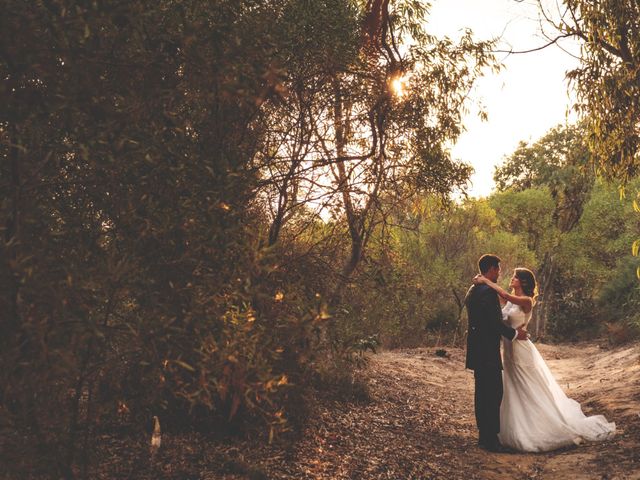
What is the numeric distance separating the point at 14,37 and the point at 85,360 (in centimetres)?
172

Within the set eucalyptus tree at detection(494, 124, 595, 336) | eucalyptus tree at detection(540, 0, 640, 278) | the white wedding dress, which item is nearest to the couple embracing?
the white wedding dress

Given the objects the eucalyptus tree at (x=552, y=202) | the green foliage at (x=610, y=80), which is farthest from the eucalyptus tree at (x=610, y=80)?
the eucalyptus tree at (x=552, y=202)

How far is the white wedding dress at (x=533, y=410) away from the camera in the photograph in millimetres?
7539

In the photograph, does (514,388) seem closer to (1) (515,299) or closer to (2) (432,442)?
(1) (515,299)

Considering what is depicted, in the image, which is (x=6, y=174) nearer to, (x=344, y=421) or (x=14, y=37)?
(x=14, y=37)

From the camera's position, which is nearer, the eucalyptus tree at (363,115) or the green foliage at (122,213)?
the green foliage at (122,213)

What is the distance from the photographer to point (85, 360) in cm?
335

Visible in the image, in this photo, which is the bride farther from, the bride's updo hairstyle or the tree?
the tree

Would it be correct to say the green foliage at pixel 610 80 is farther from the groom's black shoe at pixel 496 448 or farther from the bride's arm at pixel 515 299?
the groom's black shoe at pixel 496 448

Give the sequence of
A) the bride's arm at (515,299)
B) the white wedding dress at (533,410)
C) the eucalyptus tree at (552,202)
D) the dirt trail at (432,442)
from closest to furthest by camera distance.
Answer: the dirt trail at (432,442) → the white wedding dress at (533,410) → the bride's arm at (515,299) → the eucalyptus tree at (552,202)

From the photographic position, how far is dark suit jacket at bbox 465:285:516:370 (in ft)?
25.3

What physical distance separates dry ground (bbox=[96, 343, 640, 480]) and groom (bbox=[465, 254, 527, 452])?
1.19 ft

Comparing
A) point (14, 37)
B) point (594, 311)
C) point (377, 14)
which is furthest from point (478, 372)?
point (594, 311)

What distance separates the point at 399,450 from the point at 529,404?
5.83ft
